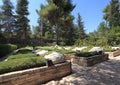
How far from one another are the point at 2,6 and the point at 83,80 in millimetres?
24597

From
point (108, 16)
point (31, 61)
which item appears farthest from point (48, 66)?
point (108, 16)

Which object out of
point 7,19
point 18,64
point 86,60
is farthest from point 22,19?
point 18,64

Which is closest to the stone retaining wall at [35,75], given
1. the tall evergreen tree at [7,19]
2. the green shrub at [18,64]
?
the green shrub at [18,64]

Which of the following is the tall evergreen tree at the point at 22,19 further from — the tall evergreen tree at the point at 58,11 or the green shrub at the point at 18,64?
the green shrub at the point at 18,64

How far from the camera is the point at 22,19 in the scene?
983 inches

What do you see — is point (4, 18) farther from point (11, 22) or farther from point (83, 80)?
point (83, 80)

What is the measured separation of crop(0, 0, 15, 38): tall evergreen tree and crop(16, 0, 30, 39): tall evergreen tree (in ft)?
3.65

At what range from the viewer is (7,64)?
3.69 metres

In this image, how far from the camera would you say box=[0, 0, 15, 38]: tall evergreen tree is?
81.8ft

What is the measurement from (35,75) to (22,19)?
74.3ft

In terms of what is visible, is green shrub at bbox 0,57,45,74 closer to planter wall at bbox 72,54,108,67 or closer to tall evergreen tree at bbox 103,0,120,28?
planter wall at bbox 72,54,108,67

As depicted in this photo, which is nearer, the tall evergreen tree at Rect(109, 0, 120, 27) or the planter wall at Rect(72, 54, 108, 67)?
the planter wall at Rect(72, 54, 108, 67)

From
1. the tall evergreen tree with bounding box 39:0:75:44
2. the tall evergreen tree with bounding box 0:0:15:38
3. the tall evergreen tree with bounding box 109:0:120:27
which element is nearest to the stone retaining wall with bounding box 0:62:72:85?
the tall evergreen tree with bounding box 39:0:75:44

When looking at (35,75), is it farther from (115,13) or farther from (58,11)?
(115,13)
